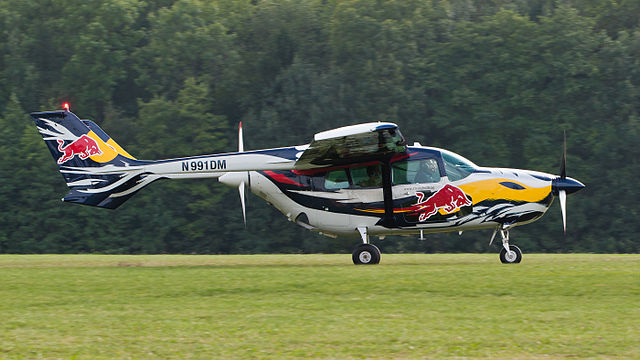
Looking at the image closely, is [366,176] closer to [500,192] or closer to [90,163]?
[500,192]

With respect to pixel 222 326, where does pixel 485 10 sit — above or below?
above

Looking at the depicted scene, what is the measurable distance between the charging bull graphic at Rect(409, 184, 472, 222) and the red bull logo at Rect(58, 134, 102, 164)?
7057 mm

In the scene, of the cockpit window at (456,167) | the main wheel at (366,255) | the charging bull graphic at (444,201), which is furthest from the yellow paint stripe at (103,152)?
the cockpit window at (456,167)

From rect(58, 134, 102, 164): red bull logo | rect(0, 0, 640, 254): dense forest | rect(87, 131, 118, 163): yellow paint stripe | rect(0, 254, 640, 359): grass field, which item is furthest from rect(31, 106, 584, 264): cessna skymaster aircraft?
rect(0, 0, 640, 254): dense forest

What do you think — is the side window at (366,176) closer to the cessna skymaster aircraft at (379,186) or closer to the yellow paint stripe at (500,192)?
the cessna skymaster aircraft at (379,186)

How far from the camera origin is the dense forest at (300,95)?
45.5 metres

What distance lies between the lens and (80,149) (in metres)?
18.3

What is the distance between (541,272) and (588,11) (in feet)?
150

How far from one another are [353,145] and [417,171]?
1600mm

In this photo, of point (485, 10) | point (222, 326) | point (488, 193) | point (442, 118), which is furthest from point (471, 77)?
point (222, 326)

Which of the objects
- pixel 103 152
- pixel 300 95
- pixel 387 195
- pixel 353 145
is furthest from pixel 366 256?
pixel 300 95

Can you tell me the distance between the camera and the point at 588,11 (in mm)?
56188

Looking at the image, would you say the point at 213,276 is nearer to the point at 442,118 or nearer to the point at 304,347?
the point at 304,347

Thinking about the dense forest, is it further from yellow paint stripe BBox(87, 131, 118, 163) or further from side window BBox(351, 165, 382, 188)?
yellow paint stripe BBox(87, 131, 118, 163)
